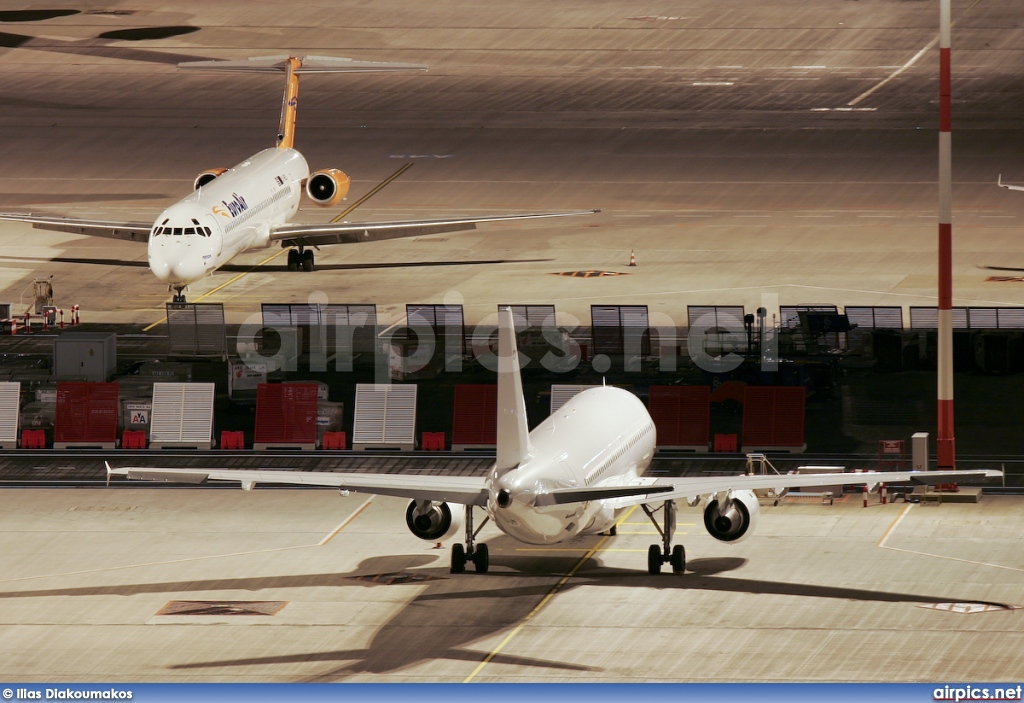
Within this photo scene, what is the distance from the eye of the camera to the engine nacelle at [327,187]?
6694cm

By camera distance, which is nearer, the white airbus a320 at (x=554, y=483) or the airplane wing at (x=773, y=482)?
the white airbus a320 at (x=554, y=483)

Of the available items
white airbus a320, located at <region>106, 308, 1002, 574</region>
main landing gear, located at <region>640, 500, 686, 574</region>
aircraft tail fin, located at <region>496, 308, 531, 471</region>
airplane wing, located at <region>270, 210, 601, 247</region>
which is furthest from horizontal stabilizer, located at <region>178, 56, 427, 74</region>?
aircraft tail fin, located at <region>496, 308, 531, 471</region>

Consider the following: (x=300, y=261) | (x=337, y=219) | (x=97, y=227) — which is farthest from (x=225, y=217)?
(x=337, y=219)

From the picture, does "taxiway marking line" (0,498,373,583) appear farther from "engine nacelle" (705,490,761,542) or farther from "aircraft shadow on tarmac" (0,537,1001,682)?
"engine nacelle" (705,490,761,542)

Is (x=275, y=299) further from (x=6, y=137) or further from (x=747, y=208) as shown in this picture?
(x=6, y=137)

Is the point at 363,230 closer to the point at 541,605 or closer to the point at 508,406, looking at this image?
the point at 541,605

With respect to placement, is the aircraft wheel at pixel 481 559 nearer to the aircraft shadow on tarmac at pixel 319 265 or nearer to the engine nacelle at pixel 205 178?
the aircraft shadow on tarmac at pixel 319 265

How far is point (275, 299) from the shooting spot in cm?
6125

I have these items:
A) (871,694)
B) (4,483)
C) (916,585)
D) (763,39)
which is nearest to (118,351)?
(4,483)

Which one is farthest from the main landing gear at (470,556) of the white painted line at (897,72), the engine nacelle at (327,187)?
the white painted line at (897,72)

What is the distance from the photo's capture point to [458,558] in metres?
34.6

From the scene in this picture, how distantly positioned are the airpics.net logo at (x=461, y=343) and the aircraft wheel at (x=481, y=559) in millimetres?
17111

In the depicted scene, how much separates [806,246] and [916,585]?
36.4 metres

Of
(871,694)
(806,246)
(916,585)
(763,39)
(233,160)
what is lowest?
(916,585)
